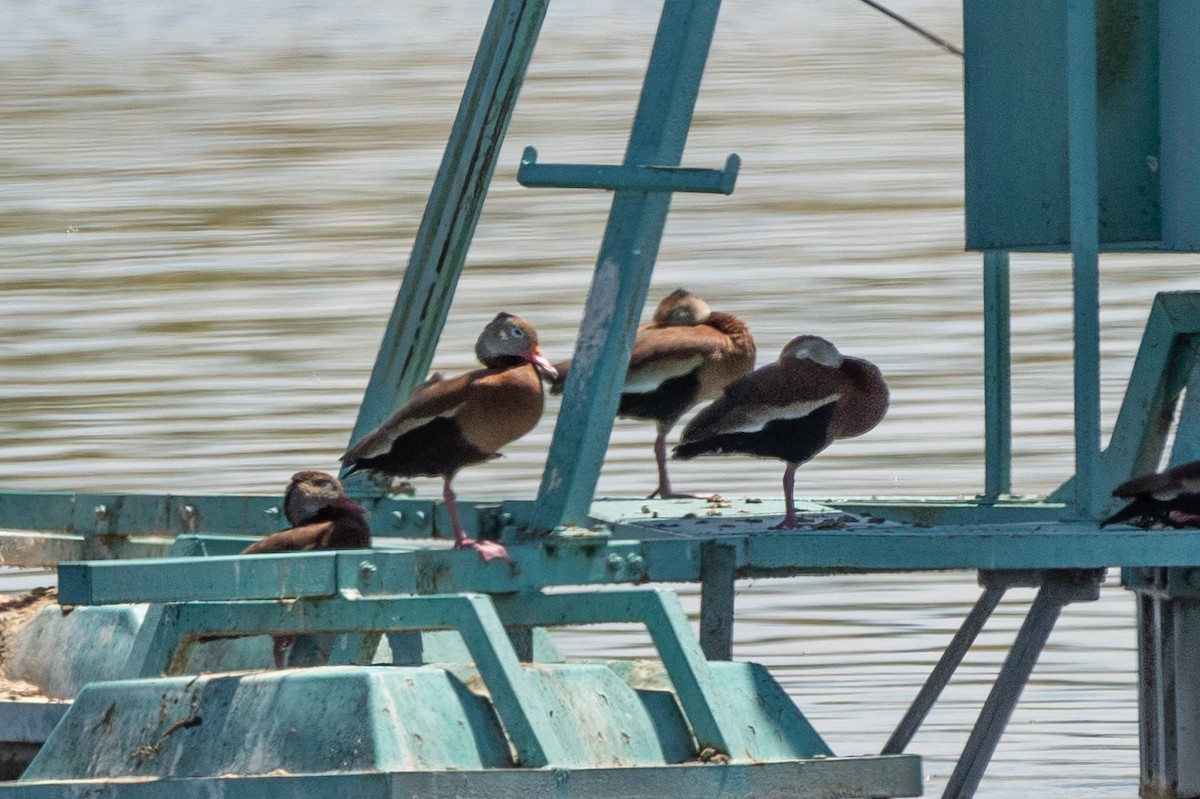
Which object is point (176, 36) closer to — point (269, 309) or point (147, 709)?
point (269, 309)

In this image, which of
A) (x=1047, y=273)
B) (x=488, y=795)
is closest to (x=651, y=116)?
(x=488, y=795)

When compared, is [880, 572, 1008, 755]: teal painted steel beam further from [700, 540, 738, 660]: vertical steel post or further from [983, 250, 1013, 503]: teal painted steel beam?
[700, 540, 738, 660]: vertical steel post

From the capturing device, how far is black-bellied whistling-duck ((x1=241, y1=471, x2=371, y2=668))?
7.91 metres

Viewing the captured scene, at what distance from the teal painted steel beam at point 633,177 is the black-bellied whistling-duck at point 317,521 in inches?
46.0

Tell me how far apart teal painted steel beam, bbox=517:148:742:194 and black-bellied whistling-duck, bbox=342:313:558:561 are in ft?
3.40

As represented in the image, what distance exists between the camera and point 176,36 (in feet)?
146

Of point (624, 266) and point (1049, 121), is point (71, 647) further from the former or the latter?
point (1049, 121)

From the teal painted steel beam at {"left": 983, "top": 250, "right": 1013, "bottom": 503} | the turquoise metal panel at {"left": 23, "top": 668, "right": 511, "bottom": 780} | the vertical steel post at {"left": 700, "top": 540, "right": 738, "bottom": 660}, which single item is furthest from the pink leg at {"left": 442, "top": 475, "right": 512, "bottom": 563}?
the teal painted steel beam at {"left": 983, "top": 250, "right": 1013, "bottom": 503}

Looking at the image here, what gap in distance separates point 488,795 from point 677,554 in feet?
4.71

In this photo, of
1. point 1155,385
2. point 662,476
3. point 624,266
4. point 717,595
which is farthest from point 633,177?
point 662,476

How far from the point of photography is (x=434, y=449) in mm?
8242

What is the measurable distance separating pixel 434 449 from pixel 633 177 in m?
1.40

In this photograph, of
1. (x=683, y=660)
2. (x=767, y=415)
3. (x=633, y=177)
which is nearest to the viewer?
(x=683, y=660)

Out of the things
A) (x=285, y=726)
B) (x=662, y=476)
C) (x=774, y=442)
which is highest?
(x=774, y=442)
